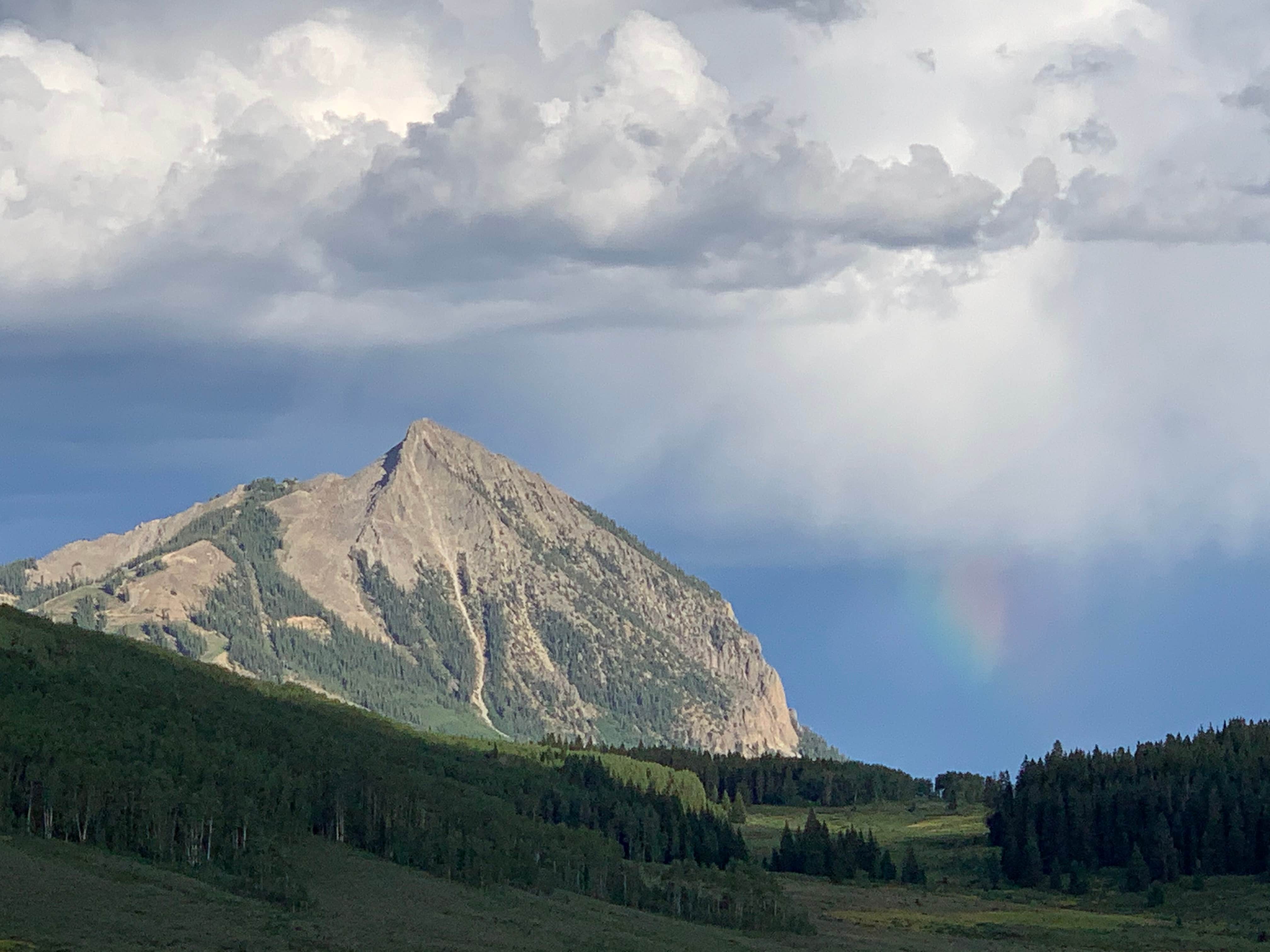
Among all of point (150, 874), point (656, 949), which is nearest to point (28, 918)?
point (150, 874)

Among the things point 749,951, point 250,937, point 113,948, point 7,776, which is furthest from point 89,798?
point 749,951

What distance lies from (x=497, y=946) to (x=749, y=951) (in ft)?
113

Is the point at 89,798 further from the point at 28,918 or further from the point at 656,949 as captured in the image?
the point at 656,949

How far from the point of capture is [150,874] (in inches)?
7057

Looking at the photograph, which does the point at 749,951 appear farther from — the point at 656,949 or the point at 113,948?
the point at 113,948

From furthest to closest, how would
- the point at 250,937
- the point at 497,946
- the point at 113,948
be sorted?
1. the point at 497,946
2. the point at 250,937
3. the point at 113,948

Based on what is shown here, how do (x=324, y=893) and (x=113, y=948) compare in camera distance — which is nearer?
(x=113, y=948)

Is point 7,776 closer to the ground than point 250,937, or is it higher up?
higher up

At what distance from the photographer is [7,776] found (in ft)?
635

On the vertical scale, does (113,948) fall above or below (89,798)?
below

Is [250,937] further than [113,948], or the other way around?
[250,937]

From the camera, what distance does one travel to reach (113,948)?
140 meters

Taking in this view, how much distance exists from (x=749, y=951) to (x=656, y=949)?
15.0 metres

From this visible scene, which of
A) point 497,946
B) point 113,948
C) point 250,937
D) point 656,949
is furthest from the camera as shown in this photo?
point 656,949
